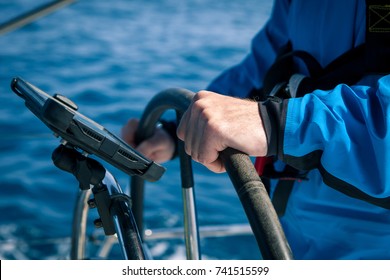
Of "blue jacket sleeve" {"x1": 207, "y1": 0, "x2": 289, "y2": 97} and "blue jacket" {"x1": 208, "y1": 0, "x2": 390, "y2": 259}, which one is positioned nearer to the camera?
"blue jacket" {"x1": 208, "y1": 0, "x2": 390, "y2": 259}

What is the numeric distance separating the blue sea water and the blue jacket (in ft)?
2.97

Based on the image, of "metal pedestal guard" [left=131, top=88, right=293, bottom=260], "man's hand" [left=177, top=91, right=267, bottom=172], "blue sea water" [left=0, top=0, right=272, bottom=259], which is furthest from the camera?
"blue sea water" [left=0, top=0, right=272, bottom=259]

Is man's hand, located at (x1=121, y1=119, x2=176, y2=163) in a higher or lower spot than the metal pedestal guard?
lower

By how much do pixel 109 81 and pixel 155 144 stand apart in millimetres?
4629

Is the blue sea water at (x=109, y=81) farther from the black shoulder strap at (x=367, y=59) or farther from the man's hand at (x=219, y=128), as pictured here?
the man's hand at (x=219, y=128)

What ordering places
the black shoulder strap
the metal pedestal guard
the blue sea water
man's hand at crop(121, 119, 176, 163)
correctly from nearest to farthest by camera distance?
the metal pedestal guard, the black shoulder strap, man's hand at crop(121, 119, 176, 163), the blue sea water

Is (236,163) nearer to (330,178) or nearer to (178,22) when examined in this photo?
(330,178)

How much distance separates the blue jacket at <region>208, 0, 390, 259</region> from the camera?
0.75 m

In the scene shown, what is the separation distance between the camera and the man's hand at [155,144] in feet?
3.98

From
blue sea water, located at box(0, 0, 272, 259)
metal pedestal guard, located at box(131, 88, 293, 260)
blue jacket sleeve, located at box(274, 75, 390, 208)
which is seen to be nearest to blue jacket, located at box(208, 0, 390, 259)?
blue jacket sleeve, located at box(274, 75, 390, 208)

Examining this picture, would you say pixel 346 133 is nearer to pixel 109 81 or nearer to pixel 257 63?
pixel 257 63

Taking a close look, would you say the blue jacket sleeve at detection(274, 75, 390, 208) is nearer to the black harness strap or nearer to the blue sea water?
the black harness strap

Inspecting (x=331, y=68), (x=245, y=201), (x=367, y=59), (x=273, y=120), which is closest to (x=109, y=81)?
(x=331, y=68)
